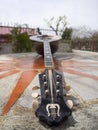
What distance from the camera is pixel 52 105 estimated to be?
3.71 meters

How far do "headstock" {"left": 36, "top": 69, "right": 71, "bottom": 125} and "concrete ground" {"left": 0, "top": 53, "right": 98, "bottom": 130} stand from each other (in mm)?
259

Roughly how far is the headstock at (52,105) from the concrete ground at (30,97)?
0.26 m

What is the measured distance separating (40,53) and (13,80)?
4156 millimetres

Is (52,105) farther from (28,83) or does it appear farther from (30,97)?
(28,83)

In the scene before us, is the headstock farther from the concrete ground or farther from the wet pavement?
the wet pavement

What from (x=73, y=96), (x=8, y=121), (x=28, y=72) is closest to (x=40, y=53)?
(x=28, y=72)

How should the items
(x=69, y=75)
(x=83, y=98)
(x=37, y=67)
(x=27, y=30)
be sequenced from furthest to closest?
(x=27, y=30) → (x=37, y=67) → (x=69, y=75) → (x=83, y=98)

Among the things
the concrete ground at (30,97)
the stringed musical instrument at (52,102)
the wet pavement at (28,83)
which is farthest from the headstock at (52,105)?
the wet pavement at (28,83)

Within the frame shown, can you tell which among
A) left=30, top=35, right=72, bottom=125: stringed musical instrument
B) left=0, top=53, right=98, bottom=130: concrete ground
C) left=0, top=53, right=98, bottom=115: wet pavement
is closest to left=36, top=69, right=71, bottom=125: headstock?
left=30, top=35, right=72, bottom=125: stringed musical instrument

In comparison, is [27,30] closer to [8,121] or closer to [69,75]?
[69,75]

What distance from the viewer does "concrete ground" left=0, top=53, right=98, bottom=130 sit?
408cm

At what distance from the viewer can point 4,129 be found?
394 cm

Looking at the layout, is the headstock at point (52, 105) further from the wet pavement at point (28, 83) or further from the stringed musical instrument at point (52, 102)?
the wet pavement at point (28, 83)

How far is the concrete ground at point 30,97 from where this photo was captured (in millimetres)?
4084
